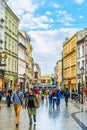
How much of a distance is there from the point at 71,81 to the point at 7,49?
37938 millimetres

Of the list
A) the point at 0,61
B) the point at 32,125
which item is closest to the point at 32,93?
the point at 32,125

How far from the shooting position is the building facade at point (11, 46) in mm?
60500

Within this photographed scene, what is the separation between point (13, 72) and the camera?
67.5 m

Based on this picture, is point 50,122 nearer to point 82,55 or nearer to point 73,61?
point 82,55

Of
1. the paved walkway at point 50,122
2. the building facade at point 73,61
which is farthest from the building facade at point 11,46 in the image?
the paved walkway at point 50,122

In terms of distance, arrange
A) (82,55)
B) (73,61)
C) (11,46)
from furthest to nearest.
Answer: (73,61) → (82,55) → (11,46)

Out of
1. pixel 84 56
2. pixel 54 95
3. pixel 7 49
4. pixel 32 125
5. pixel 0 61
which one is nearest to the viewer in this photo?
pixel 32 125

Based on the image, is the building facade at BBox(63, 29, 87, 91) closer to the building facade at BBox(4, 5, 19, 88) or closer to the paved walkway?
the building facade at BBox(4, 5, 19, 88)

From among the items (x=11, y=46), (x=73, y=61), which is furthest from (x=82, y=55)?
(x=11, y=46)

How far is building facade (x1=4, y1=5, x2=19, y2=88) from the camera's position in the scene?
6050cm

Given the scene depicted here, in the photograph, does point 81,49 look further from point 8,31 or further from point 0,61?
point 0,61

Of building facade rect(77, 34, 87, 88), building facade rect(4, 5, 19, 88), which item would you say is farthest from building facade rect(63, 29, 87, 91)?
building facade rect(4, 5, 19, 88)

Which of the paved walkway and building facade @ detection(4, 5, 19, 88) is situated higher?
building facade @ detection(4, 5, 19, 88)

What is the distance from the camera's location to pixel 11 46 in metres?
65.5
